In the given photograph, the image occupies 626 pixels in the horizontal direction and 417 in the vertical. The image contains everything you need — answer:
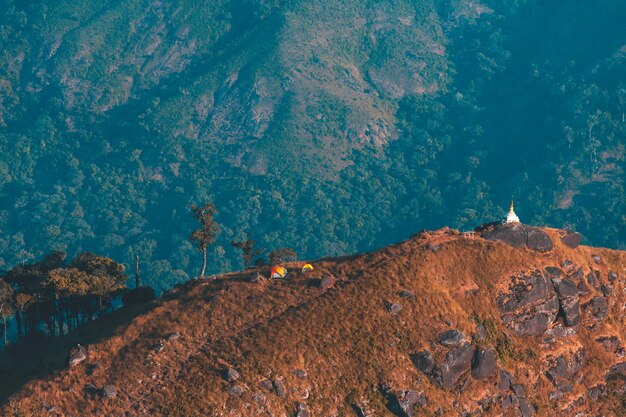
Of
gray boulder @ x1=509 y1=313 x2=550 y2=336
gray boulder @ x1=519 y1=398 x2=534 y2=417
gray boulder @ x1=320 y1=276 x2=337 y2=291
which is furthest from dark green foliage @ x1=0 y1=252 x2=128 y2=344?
gray boulder @ x1=519 y1=398 x2=534 y2=417

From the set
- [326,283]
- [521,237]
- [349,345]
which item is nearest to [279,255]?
[326,283]

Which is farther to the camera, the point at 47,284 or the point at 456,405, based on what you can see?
the point at 47,284

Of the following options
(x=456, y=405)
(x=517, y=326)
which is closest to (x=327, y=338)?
(x=456, y=405)

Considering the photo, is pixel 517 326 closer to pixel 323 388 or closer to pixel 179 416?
pixel 323 388

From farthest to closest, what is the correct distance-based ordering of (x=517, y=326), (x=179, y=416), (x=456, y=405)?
1. (x=517, y=326)
2. (x=456, y=405)
3. (x=179, y=416)

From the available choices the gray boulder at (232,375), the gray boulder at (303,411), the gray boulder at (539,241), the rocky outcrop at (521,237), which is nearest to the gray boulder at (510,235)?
the rocky outcrop at (521,237)

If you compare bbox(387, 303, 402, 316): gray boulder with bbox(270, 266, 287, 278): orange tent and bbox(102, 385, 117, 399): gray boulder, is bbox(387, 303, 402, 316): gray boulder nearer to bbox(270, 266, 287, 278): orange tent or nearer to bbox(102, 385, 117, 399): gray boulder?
bbox(270, 266, 287, 278): orange tent

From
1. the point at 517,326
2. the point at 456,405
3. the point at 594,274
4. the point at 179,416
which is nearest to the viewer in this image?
the point at 179,416

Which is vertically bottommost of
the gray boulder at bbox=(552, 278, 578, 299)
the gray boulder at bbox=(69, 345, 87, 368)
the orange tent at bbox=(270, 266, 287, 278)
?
the gray boulder at bbox=(69, 345, 87, 368)
